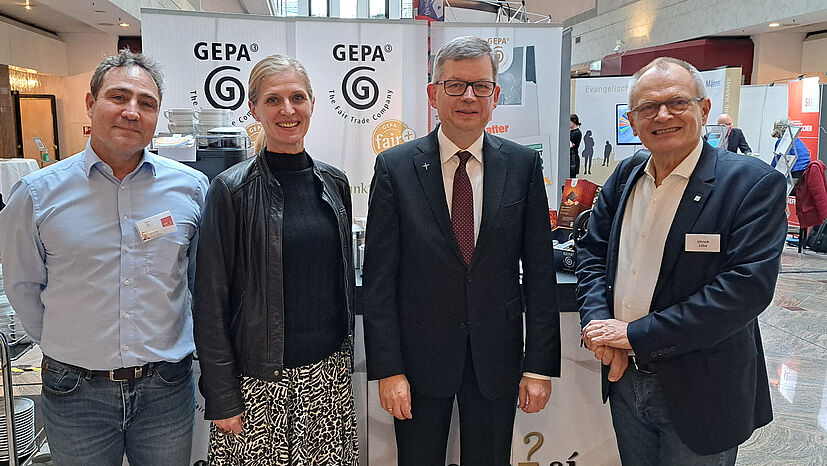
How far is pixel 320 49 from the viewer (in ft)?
12.9

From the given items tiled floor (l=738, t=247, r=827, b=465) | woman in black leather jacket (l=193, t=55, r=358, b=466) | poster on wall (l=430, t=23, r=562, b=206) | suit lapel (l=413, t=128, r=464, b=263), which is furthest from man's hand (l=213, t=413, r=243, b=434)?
poster on wall (l=430, t=23, r=562, b=206)

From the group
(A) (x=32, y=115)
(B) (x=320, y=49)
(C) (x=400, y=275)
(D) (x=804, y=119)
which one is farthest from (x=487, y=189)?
(A) (x=32, y=115)

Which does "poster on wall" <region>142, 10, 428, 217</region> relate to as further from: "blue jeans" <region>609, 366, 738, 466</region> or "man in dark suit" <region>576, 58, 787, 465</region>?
"blue jeans" <region>609, 366, 738, 466</region>

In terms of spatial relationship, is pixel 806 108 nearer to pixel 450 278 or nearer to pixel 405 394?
pixel 450 278

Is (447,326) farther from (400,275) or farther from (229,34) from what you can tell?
(229,34)

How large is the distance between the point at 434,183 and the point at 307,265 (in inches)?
17.2

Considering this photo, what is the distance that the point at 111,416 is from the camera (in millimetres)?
1643

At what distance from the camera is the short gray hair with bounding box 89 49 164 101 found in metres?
1.68

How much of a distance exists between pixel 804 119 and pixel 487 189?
1029 centimetres

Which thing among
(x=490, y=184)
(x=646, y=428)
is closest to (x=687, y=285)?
(x=646, y=428)

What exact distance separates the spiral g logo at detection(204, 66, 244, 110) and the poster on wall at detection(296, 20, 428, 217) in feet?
1.45

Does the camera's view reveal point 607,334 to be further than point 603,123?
No

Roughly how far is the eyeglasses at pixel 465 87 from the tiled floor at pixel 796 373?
2562 millimetres

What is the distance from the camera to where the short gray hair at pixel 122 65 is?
1685 millimetres
